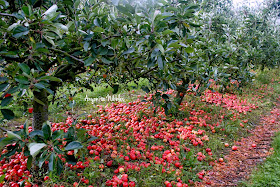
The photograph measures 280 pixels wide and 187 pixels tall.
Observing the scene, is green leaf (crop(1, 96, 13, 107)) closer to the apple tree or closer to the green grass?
the apple tree

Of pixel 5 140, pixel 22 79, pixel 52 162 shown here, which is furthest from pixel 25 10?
pixel 52 162

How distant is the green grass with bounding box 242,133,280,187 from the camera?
2652 mm

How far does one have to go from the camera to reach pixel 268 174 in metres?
2.81

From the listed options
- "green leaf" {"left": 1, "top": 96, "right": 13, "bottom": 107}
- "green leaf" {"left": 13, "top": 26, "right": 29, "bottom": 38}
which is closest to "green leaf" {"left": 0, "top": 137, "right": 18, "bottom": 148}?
"green leaf" {"left": 1, "top": 96, "right": 13, "bottom": 107}

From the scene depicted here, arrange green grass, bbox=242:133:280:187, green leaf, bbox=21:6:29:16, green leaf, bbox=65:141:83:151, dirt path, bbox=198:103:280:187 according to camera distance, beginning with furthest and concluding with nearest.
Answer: dirt path, bbox=198:103:280:187 → green grass, bbox=242:133:280:187 → green leaf, bbox=65:141:83:151 → green leaf, bbox=21:6:29:16

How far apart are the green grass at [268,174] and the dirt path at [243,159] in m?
0.13

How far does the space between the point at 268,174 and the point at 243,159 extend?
1.94ft

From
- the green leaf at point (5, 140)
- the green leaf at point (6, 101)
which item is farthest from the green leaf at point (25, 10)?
the green leaf at point (5, 140)

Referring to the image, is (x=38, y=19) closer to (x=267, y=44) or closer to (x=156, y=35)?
(x=156, y=35)

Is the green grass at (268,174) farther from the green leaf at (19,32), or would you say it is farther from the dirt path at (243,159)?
the green leaf at (19,32)

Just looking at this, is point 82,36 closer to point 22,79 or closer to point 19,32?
point 19,32

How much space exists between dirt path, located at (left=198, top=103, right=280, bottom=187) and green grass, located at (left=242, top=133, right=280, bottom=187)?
0.41 ft

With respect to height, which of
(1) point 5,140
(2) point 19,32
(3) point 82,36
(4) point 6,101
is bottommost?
(1) point 5,140

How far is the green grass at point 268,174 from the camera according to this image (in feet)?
8.70
